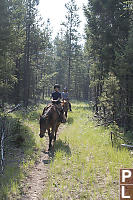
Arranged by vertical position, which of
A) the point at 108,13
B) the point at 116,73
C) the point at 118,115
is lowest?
the point at 118,115

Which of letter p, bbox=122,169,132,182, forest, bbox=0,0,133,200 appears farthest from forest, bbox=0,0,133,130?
letter p, bbox=122,169,132,182

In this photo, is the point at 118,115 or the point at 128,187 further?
the point at 118,115

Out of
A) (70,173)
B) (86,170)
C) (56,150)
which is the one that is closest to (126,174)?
(86,170)

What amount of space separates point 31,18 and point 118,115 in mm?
15623

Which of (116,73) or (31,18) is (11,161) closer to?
(116,73)

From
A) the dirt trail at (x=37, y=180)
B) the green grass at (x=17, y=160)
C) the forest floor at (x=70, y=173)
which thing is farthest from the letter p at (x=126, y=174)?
the green grass at (x=17, y=160)

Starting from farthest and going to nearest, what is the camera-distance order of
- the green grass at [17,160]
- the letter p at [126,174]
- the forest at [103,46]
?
1. the forest at [103,46]
2. the letter p at [126,174]
3. the green grass at [17,160]

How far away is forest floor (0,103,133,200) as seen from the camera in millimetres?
5051

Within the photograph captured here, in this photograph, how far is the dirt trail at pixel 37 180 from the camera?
5.12 m

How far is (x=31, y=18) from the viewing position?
69.0ft

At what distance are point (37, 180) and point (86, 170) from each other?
5.78 feet

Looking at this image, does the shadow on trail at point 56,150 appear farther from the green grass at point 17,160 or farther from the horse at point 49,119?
the green grass at point 17,160

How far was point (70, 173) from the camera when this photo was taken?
624 centimetres

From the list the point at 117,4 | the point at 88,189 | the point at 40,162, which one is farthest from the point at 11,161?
the point at 117,4
